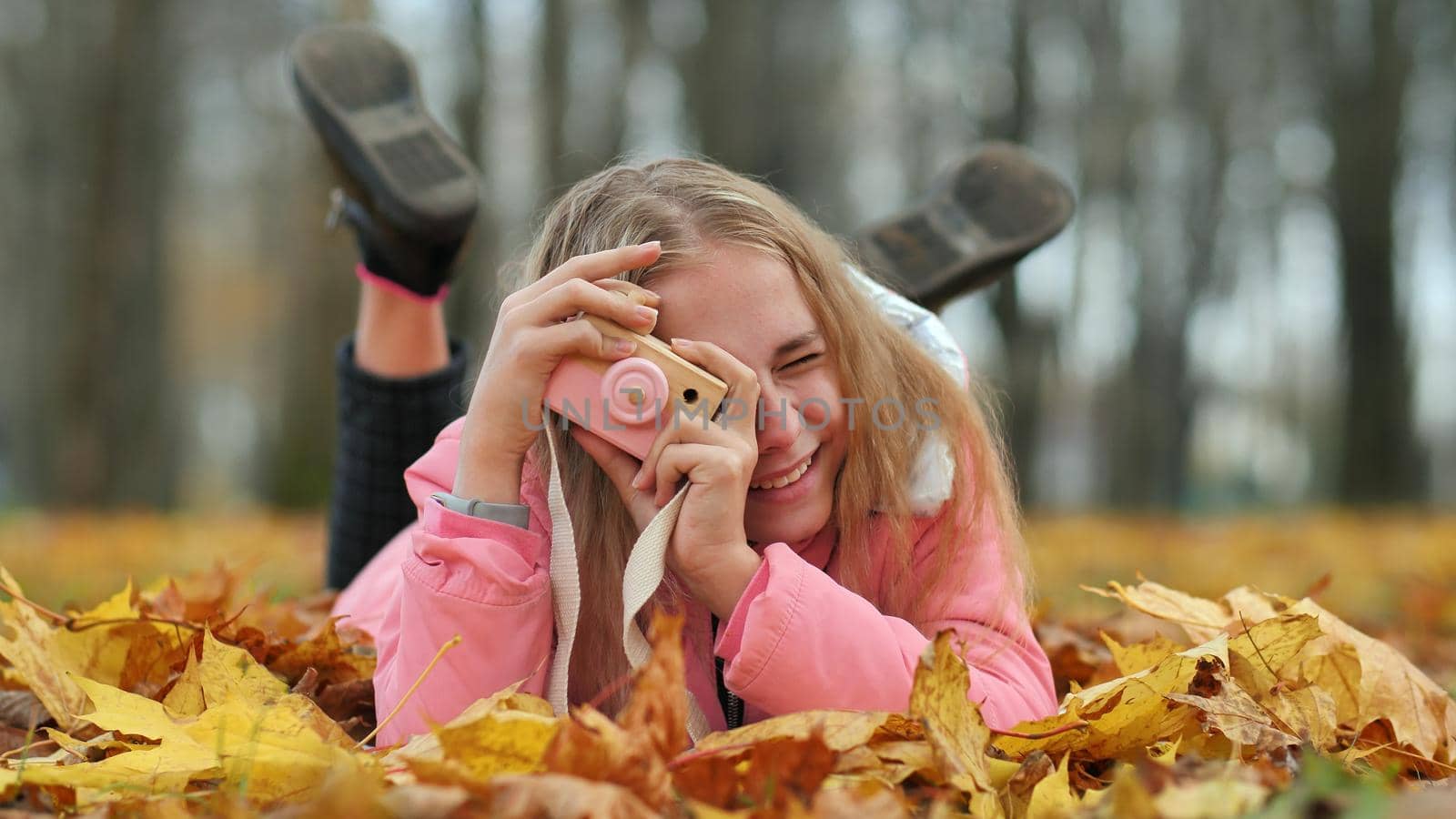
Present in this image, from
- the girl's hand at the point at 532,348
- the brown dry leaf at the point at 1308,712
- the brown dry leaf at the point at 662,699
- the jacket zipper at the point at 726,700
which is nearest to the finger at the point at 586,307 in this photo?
the girl's hand at the point at 532,348

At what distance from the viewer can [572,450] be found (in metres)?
1.81

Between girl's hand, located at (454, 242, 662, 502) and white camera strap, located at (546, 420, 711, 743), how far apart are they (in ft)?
0.18

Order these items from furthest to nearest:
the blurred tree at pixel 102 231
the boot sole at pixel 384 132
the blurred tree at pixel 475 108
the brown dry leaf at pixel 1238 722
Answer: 1. the blurred tree at pixel 102 231
2. the blurred tree at pixel 475 108
3. the boot sole at pixel 384 132
4. the brown dry leaf at pixel 1238 722

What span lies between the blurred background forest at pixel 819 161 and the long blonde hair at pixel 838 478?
23.5 feet

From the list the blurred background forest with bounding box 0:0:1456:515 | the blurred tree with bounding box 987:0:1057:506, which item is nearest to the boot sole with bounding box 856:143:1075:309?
the blurred background forest with bounding box 0:0:1456:515

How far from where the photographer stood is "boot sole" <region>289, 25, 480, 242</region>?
8.35 ft

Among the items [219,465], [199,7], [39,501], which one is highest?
[199,7]

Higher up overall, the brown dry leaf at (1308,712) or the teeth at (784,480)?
the teeth at (784,480)

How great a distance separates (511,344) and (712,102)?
1014 cm

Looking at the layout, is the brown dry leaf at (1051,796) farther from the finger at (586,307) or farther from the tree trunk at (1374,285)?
the tree trunk at (1374,285)

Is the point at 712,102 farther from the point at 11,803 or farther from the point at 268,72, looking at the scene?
the point at 11,803

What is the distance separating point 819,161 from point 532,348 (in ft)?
38.5

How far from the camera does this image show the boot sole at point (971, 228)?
2932mm

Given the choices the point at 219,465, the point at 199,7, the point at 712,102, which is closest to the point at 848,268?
the point at 712,102
